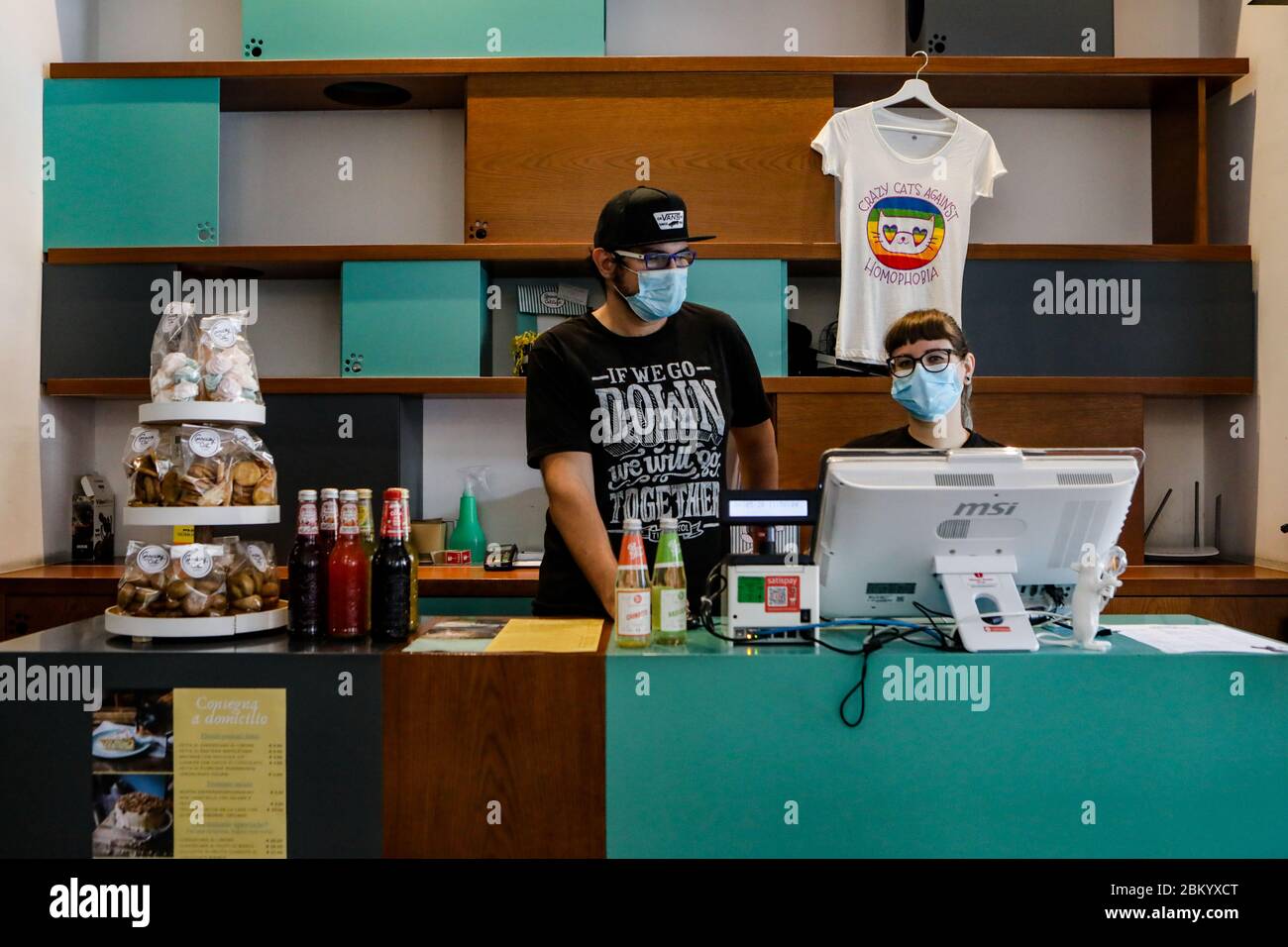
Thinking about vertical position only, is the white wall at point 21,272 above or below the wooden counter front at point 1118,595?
above

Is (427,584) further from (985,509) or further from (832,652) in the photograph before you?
(985,509)

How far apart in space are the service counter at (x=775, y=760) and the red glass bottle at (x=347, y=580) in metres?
0.17

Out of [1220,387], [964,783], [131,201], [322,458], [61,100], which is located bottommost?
[964,783]

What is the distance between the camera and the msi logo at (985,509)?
1.58 m

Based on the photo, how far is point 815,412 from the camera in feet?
10.2

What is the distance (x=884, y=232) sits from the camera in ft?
10.3

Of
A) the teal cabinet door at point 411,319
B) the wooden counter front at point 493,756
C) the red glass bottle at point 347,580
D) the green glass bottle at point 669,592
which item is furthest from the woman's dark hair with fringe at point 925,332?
the teal cabinet door at point 411,319

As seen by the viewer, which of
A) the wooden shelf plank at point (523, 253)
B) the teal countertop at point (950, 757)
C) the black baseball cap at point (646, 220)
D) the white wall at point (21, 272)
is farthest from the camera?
the wooden shelf plank at point (523, 253)

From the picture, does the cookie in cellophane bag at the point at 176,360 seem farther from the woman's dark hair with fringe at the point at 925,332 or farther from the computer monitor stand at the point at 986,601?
the woman's dark hair with fringe at the point at 925,332
